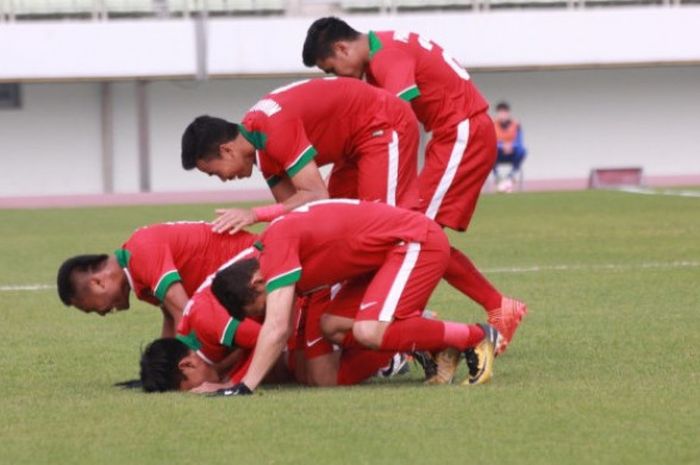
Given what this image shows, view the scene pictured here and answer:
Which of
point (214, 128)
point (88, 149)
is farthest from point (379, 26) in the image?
point (214, 128)

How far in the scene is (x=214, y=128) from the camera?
9.44 metres

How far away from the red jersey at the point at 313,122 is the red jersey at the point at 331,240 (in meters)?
0.63

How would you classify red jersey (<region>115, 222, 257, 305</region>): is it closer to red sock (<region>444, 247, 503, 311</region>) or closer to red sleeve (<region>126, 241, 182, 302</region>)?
red sleeve (<region>126, 241, 182, 302</region>)

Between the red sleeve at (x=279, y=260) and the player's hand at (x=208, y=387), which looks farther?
the player's hand at (x=208, y=387)

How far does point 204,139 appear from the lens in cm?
944

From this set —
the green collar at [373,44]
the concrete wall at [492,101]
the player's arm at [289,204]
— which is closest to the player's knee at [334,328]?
the player's arm at [289,204]

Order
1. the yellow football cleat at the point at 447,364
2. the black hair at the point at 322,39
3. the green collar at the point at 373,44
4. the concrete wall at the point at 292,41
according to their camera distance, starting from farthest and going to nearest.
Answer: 1. the concrete wall at the point at 292,41
2. the green collar at the point at 373,44
3. the black hair at the point at 322,39
4. the yellow football cleat at the point at 447,364

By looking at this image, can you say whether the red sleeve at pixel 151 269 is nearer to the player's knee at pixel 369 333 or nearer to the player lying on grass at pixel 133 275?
the player lying on grass at pixel 133 275

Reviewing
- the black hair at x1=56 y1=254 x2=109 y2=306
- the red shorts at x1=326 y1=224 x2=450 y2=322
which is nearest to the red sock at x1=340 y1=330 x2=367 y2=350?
the red shorts at x1=326 y1=224 x2=450 y2=322

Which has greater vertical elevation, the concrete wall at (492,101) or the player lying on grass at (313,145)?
the player lying on grass at (313,145)

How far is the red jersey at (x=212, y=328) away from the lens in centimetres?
911

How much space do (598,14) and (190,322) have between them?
110 feet

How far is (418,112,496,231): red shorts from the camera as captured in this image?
10977 mm

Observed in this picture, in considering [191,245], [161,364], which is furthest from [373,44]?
[161,364]
